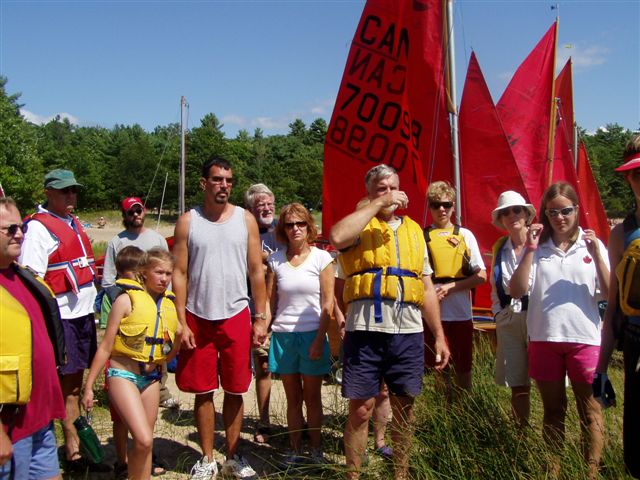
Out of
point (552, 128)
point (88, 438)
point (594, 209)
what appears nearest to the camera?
point (88, 438)

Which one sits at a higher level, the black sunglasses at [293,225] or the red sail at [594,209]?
the red sail at [594,209]

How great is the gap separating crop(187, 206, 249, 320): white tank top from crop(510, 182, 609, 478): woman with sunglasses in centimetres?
154

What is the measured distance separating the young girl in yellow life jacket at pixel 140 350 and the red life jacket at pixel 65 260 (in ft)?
2.05

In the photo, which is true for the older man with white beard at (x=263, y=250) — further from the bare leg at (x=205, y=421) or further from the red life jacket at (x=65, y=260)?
the red life jacket at (x=65, y=260)

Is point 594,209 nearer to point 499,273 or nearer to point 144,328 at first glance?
point 499,273

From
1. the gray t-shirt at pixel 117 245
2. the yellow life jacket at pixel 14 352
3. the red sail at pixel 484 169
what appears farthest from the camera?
the red sail at pixel 484 169

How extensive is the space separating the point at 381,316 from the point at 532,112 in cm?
808

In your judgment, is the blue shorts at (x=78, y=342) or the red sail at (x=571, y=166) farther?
the red sail at (x=571, y=166)

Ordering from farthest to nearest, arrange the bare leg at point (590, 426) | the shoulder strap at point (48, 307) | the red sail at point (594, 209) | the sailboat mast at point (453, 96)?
the red sail at point (594, 209) < the sailboat mast at point (453, 96) < the bare leg at point (590, 426) < the shoulder strap at point (48, 307)

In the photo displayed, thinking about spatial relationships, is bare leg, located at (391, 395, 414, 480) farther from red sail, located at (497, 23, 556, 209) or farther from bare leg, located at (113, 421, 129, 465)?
red sail, located at (497, 23, 556, 209)

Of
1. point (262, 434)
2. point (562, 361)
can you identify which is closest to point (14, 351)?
point (262, 434)

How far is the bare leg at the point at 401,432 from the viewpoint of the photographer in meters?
2.75

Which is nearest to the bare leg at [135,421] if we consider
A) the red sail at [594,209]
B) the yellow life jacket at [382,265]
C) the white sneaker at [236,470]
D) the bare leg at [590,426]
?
the white sneaker at [236,470]

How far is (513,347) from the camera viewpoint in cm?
337
